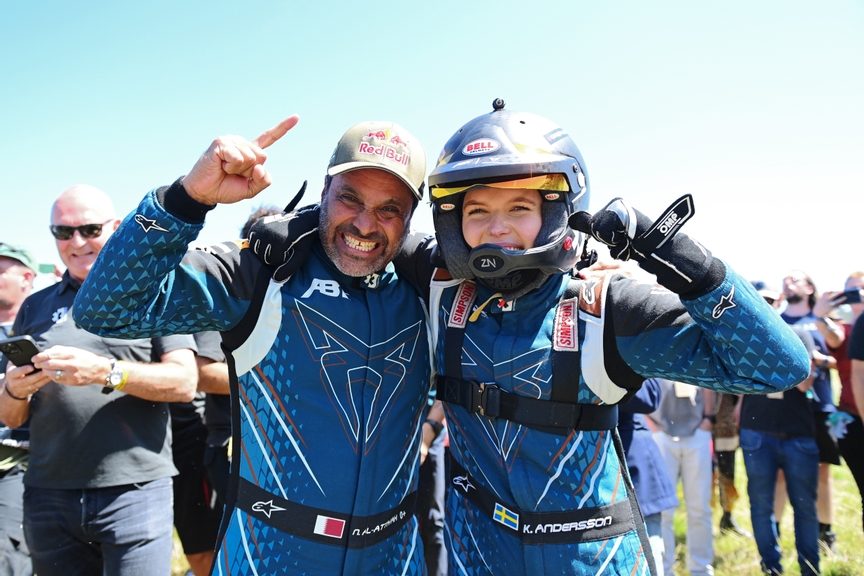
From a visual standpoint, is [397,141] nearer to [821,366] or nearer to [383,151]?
[383,151]

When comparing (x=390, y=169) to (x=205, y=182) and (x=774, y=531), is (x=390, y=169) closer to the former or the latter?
(x=205, y=182)

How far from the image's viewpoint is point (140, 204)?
7.11 feet

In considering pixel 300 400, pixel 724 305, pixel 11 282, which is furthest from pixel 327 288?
pixel 11 282

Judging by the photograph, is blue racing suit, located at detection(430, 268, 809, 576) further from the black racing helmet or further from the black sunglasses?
the black sunglasses

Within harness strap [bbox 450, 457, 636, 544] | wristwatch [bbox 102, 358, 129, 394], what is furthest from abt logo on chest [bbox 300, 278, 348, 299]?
wristwatch [bbox 102, 358, 129, 394]

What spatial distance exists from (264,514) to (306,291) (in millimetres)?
893

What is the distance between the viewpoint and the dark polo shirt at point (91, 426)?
11.4ft

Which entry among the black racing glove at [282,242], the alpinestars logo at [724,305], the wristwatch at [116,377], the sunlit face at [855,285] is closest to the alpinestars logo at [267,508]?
the black racing glove at [282,242]

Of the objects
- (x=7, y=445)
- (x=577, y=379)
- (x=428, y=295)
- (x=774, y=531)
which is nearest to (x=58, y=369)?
(x=7, y=445)

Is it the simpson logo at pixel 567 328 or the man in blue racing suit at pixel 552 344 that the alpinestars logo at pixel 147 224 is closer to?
the man in blue racing suit at pixel 552 344

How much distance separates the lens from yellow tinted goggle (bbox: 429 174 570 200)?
8.14 ft

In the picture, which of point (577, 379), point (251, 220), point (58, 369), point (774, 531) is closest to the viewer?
point (577, 379)

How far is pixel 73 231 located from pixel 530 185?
307 centimetres

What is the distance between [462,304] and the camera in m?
2.62
